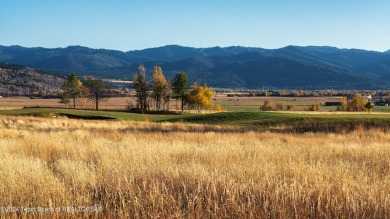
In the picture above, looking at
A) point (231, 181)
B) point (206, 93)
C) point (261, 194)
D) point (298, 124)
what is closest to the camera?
point (261, 194)

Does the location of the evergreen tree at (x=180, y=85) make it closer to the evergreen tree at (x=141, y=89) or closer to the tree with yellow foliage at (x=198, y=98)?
the tree with yellow foliage at (x=198, y=98)

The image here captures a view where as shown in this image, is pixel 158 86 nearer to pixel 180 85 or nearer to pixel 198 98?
pixel 180 85

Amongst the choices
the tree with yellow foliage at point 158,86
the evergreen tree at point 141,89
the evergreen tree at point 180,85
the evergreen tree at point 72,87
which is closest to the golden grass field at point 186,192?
the evergreen tree at point 141,89

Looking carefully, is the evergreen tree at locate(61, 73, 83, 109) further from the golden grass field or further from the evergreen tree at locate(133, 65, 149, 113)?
the golden grass field

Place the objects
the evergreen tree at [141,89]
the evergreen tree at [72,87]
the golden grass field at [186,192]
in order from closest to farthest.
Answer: the golden grass field at [186,192] < the evergreen tree at [141,89] < the evergreen tree at [72,87]

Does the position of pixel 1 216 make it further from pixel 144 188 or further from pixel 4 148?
pixel 4 148

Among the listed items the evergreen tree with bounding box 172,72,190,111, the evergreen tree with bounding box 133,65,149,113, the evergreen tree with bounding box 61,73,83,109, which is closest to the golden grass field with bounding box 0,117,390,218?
the evergreen tree with bounding box 133,65,149,113

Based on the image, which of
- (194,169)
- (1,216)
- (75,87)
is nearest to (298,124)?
(194,169)

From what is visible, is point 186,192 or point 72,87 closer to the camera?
point 186,192

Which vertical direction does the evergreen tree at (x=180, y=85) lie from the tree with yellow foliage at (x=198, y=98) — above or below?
above

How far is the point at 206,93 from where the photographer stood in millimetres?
97375

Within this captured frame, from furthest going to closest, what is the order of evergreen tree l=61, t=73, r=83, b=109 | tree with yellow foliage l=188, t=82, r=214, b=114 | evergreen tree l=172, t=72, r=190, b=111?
evergreen tree l=61, t=73, r=83, b=109
tree with yellow foliage l=188, t=82, r=214, b=114
evergreen tree l=172, t=72, r=190, b=111

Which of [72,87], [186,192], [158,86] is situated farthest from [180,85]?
[186,192]

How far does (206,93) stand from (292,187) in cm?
9118
